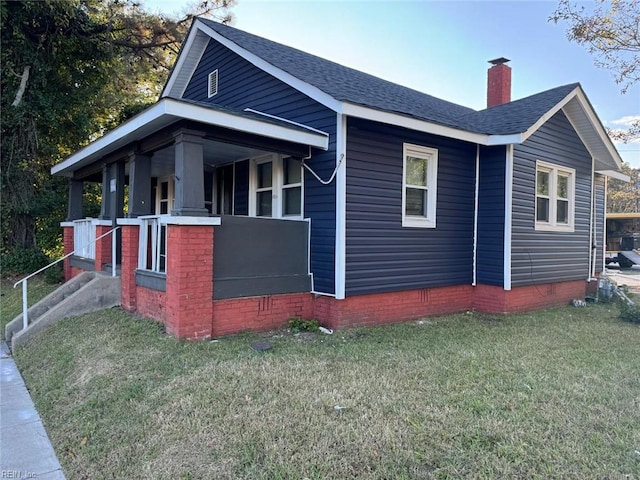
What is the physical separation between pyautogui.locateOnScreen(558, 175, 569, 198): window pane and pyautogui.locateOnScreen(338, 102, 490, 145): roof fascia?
10.2 ft

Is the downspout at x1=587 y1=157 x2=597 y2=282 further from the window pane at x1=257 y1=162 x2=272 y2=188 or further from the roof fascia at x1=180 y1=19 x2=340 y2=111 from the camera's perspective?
the window pane at x1=257 y1=162 x2=272 y2=188

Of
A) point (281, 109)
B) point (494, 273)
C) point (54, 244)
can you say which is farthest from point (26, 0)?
point (494, 273)

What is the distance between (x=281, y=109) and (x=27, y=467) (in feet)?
20.3

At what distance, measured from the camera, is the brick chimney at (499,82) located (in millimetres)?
12742

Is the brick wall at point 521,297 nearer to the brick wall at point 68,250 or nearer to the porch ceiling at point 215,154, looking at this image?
the porch ceiling at point 215,154

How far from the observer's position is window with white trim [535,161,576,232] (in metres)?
9.09

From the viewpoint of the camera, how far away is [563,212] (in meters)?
9.82

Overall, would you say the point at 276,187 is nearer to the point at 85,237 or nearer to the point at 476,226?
the point at 476,226

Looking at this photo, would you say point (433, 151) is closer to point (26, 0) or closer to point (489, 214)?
point (489, 214)

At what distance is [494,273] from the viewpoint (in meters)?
8.21

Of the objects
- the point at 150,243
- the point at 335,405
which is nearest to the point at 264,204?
the point at 150,243

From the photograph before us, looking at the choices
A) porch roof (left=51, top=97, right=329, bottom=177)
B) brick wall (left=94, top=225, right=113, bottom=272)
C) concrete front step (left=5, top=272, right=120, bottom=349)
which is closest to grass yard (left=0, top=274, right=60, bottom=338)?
concrete front step (left=5, top=272, right=120, bottom=349)

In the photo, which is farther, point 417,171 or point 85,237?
point 85,237

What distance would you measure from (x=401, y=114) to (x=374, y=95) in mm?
1358
